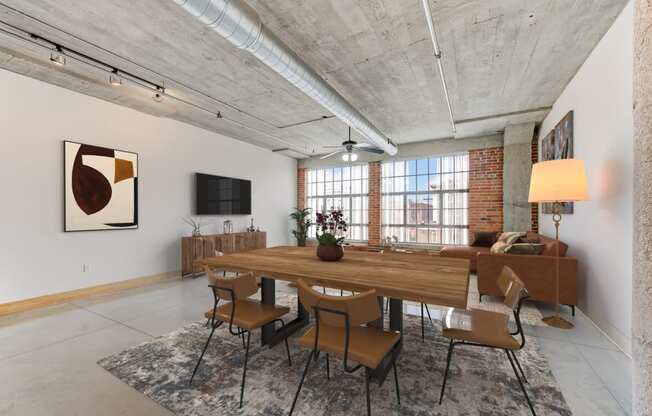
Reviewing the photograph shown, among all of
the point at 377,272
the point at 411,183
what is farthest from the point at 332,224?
the point at 411,183

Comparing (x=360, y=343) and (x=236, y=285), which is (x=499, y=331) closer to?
(x=360, y=343)

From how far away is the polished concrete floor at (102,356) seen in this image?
5.49ft

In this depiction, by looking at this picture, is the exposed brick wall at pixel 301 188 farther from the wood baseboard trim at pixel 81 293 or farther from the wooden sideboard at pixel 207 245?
the wood baseboard trim at pixel 81 293

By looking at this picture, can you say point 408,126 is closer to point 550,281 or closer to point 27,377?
point 550,281

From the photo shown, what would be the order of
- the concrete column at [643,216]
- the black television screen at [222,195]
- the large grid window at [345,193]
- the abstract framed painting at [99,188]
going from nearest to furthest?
the concrete column at [643,216]
the abstract framed painting at [99,188]
the black television screen at [222,195]
the large grid window at [345,193]

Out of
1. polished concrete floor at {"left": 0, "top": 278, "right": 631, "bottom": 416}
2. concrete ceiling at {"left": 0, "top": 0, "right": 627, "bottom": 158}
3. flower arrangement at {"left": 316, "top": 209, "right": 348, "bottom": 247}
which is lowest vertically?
polished concrete floor at {"left": 0, "top": 278, "right": 631, "bottom": 416}

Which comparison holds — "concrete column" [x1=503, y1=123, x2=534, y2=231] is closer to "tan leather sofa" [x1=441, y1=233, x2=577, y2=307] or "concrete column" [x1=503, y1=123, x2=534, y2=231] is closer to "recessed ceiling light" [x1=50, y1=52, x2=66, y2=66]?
"tan leather sofa" [x1=441, y1=233, x2=577, y2=307]

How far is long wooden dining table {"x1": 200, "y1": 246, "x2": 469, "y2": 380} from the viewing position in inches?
57.7

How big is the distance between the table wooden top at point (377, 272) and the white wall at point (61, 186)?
295 centimetres

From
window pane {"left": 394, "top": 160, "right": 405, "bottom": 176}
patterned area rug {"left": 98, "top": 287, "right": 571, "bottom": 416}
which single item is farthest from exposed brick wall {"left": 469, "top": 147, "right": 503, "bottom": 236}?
patterned area rug {"left": 98, "top": 287, "right": 571, "bottom": 416}

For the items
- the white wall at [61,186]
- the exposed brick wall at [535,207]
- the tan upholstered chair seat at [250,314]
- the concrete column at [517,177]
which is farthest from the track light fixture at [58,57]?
the exposed brick wall at [535,207]

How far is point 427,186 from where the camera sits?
6.89 meters

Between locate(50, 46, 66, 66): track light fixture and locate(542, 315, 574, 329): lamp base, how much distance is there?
19.5ft

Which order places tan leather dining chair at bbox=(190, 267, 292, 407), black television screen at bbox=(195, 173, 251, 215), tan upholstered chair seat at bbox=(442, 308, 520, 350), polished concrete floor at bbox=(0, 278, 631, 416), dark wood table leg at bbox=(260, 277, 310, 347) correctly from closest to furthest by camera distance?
tan upholstered chair seat at bbox=(442, 308, 520, 350)
polished concrete floor at bbox=(0, 278, 631, 416)
tan leather dining chair at bbox=(190, 267, 292, 407)
dark wood table leg at bbox=(260, 277, 310, 347)
black television screen at bbox=(195, 173, 251, 215)
